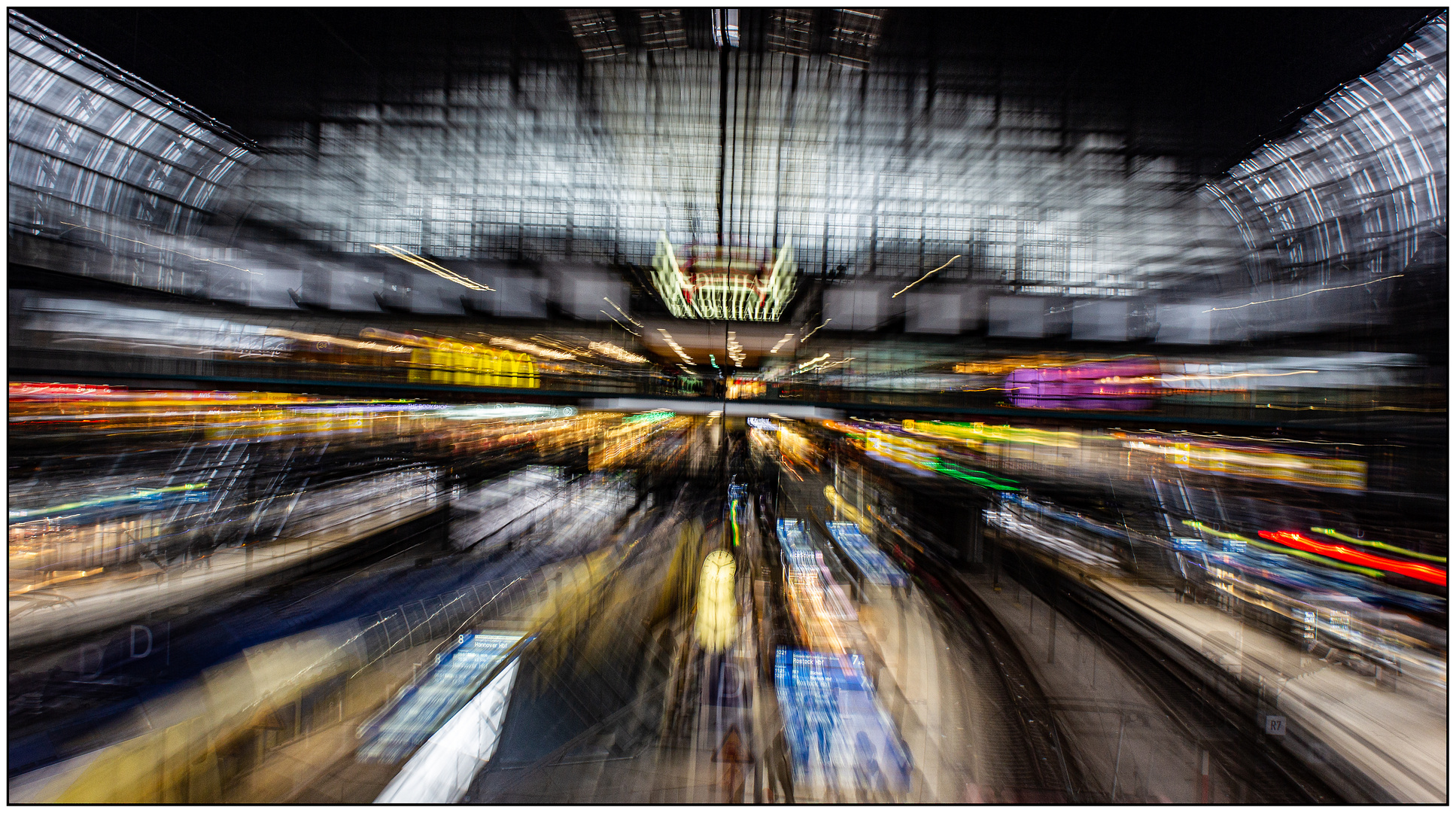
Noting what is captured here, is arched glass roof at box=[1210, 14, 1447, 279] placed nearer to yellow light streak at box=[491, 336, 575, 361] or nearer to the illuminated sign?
the illuminated sign

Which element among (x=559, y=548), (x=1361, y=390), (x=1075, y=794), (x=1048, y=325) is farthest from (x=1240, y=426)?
(x=559, y=548)

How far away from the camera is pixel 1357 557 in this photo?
3.85ft

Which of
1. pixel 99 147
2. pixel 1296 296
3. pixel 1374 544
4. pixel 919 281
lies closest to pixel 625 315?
pixel 919 281

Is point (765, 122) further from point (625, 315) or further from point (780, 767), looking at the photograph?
point (780, 767)

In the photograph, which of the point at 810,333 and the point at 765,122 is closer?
the point at 765,122

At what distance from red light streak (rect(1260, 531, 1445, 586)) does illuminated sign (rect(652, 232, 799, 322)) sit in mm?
1677

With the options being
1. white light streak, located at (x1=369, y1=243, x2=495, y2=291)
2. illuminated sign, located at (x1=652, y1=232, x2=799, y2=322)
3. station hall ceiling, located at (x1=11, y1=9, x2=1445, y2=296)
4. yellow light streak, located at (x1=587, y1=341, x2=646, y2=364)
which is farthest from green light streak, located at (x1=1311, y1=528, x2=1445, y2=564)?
white light streak, located at (x1=369, y1=243, x2=495, y2=291)

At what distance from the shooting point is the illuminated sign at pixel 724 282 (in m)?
0.95

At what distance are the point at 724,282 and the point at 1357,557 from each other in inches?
75.7

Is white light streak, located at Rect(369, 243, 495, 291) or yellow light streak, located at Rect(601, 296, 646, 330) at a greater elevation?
white light streak, located at Rect(369, 243, 495, 291)

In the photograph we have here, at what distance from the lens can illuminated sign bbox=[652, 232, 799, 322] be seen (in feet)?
3.12

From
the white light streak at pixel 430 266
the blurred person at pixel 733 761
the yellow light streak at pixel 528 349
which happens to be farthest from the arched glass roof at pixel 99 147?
the blurred person at pixel 733 761

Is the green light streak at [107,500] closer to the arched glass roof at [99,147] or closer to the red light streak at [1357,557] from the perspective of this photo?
the arched glass roof at [99,147]

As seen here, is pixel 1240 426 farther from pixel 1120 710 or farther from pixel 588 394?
pixel 588 394
